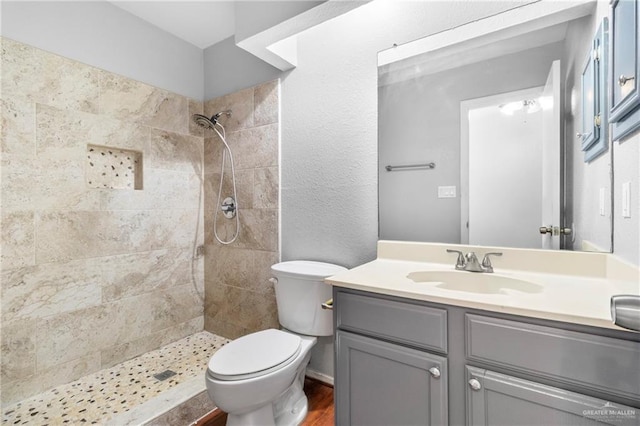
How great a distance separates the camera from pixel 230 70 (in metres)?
2.34

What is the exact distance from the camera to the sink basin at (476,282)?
47.3 inches

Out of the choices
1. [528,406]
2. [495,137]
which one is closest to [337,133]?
[495,137]

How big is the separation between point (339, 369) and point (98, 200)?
180 cm

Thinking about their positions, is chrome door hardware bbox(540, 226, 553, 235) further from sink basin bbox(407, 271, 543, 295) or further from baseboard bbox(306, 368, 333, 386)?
baseboard bbox(306, 368, 333, 386)

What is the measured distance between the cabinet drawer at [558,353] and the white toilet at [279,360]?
2.74 ft

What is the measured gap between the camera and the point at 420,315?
40.6 inches

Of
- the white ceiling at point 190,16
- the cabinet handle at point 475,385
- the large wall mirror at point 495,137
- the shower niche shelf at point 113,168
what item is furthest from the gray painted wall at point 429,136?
the shower niche shelf at point 113,168

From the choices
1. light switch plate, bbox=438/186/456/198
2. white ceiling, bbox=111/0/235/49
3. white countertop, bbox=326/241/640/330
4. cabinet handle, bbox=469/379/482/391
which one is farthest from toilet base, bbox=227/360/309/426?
white ceiling, bbox=111/0/235/49

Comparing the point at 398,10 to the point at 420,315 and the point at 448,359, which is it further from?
the point at 448,359

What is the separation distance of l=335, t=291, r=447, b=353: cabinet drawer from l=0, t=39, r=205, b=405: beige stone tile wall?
104 cm

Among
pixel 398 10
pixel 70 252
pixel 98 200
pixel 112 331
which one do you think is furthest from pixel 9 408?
pixel 398 10

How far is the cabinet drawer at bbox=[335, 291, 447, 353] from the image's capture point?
1003 millimetres

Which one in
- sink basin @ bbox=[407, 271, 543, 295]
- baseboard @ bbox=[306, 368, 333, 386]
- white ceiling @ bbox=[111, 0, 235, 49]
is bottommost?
baseboard @ bbox=[306, 368, 333, 386]

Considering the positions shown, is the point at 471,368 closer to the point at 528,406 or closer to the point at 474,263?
the point at 528,406
